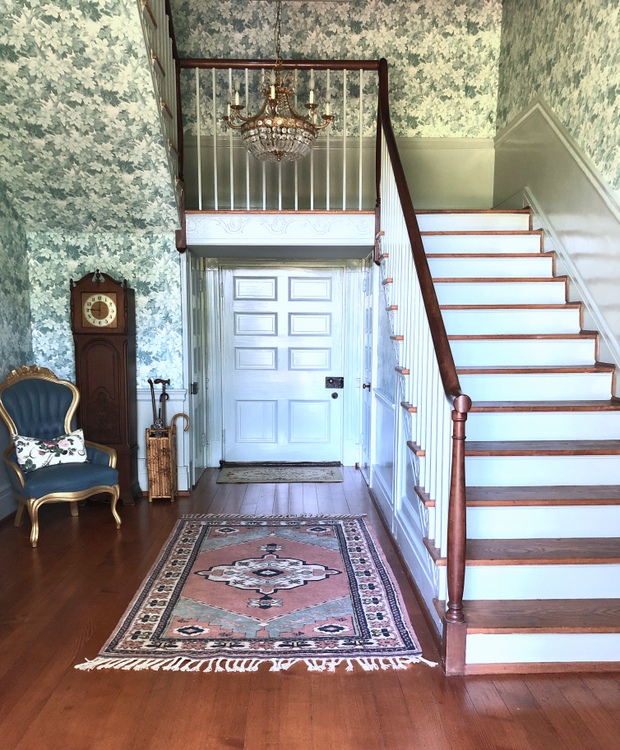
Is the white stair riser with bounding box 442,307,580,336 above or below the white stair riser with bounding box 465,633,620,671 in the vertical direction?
above

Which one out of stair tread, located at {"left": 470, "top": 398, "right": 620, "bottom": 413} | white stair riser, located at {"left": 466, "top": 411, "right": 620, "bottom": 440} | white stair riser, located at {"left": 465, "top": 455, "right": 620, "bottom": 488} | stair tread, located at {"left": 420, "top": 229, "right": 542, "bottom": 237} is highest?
stair tread, located at {"left": 420, "top": 229, "right": 542, "bottom": 237}

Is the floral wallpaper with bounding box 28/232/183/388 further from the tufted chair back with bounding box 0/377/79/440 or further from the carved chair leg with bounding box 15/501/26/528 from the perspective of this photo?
the carved chair leg with bounding box 15/501/26/528

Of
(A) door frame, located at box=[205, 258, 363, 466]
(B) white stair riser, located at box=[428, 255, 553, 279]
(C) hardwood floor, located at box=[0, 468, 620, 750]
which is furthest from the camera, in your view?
(A) door frame, located at box=[205, 258, 363, 466]

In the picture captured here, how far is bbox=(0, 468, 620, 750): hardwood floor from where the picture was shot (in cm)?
193

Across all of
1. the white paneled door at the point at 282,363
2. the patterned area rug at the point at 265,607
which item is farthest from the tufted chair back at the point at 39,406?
the white paneled door at the point at 282,363

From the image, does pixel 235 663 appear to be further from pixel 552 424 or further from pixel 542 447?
pixel 552 424

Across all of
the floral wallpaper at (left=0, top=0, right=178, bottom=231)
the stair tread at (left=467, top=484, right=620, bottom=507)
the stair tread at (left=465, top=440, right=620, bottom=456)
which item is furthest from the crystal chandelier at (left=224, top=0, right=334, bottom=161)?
the stair tread at (left=467, top=484, right=620, bottom=507)

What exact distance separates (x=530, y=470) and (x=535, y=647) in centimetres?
88

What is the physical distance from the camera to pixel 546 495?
2.71 metres

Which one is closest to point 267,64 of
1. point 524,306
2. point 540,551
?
point 524,306

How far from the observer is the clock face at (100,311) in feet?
14.7

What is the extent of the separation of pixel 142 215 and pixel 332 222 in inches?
58.1

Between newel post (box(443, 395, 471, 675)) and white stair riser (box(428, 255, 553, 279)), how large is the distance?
6.65ft

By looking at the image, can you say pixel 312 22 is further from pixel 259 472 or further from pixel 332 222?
pixel 259 472
